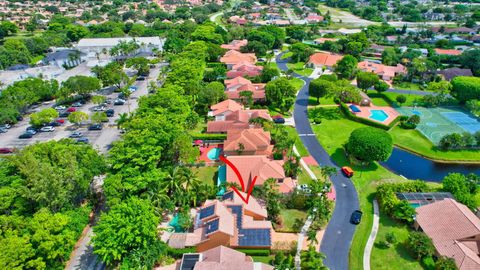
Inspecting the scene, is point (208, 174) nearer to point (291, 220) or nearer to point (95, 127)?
point (291, 220)

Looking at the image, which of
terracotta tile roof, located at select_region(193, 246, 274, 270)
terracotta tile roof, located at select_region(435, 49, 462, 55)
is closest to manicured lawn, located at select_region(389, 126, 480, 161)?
terracotta tile roof, located at select_region(193, 246, 274, 270)

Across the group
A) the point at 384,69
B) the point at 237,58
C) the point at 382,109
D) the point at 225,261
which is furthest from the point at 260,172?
the point at 384,69

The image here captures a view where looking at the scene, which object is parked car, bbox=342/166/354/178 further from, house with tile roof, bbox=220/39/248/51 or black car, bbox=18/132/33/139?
house with tile roof, bbox=220/39/248/51

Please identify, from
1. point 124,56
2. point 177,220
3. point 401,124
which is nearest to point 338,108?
point 401,124

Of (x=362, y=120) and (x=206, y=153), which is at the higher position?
A: (x=362, y=120)

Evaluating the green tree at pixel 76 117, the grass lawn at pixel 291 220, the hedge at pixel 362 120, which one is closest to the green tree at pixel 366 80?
the hedge at pixel 362 120

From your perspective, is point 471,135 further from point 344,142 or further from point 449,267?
point 449,267
